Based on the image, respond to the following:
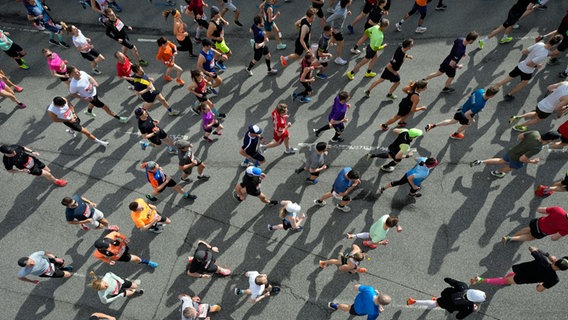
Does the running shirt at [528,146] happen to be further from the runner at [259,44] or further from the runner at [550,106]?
the runner at [259,44]

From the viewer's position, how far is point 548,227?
7.11 m

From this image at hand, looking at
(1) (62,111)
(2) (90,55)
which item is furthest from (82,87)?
(2) (90,55)

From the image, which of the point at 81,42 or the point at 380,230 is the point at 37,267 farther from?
the point at 380,230

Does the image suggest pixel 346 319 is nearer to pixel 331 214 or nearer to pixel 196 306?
pixel 331 214

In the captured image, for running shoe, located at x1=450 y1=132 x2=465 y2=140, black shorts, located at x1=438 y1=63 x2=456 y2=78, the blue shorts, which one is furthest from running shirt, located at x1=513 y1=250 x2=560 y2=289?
black shorts, located at x1=438 y1=63 x2=456 y2=78

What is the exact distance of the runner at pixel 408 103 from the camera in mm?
8344

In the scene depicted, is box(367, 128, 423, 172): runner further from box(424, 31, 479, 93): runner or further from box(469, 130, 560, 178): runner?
box(424, 31, 479, 93): runner

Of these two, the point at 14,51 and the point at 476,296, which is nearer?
the point at 476,296

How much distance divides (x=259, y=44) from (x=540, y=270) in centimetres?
848

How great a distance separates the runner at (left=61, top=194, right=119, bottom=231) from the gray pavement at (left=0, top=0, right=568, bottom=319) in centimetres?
72

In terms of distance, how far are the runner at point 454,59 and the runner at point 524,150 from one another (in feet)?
8.52

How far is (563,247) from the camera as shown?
309 inches

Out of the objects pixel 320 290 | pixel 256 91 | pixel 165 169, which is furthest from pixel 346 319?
pixel 256 91

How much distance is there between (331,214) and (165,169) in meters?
4.44
